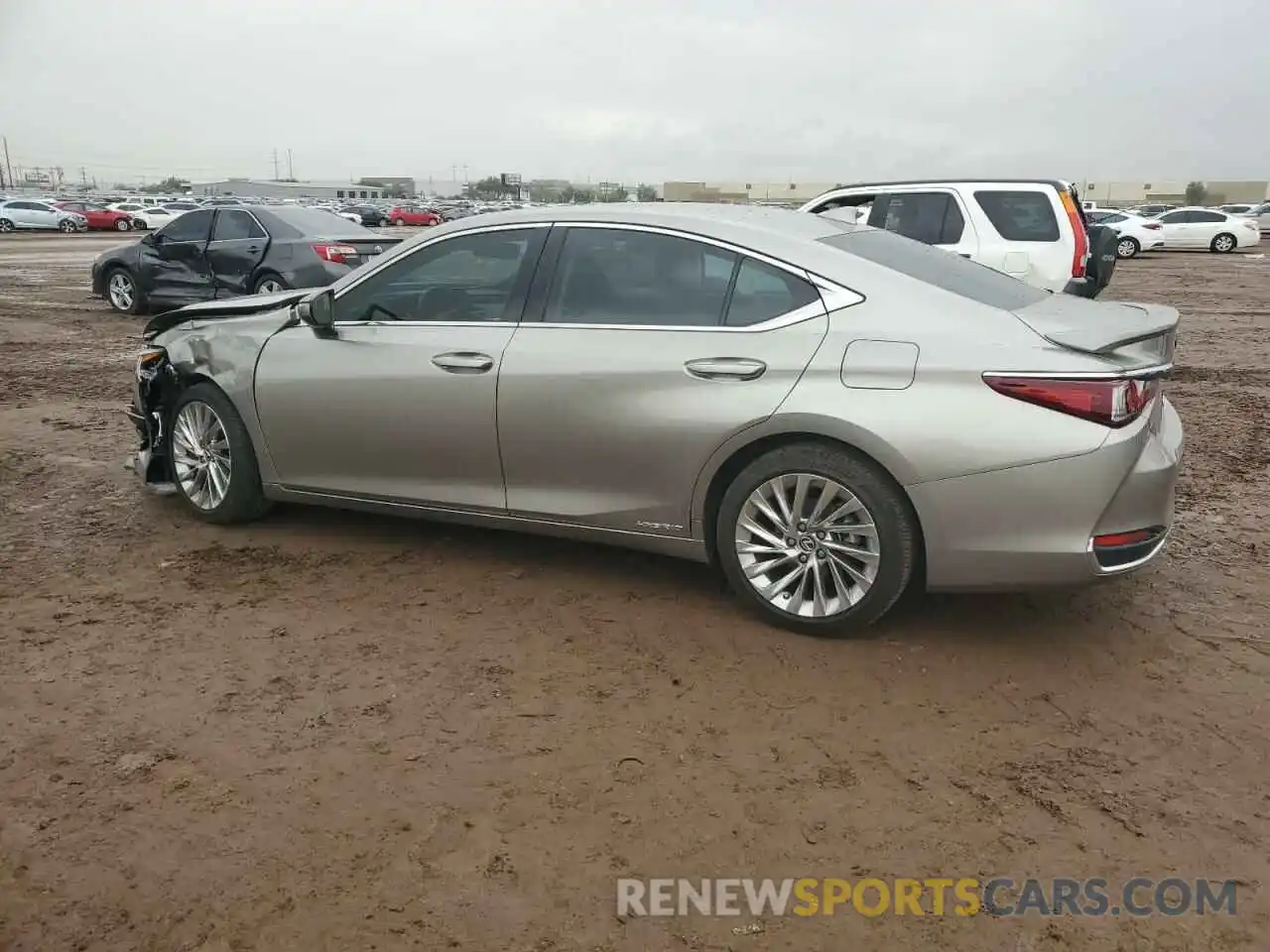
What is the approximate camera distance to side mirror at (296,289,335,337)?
4918 millimetres

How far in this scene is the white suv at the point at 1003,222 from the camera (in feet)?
33.7

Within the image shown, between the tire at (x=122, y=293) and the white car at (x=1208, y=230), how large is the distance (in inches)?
1199

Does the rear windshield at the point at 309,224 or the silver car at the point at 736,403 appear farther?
the rear windshield at the point at 309,224

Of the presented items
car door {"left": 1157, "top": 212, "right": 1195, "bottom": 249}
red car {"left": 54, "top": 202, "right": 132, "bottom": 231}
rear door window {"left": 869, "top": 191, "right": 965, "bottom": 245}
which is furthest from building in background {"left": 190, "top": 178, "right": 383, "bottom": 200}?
rear door window {"left": 869, "top": 191, "right": 965, "bottom": 245}

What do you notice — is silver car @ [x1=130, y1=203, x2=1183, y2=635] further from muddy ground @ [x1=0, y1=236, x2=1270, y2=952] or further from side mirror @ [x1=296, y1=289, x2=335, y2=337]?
muddy ground @ [x1=0, y1=236, x2=1270, y2=952]

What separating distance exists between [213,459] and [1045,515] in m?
3.97

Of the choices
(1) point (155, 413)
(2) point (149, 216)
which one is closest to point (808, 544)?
(1) point (155, 413)

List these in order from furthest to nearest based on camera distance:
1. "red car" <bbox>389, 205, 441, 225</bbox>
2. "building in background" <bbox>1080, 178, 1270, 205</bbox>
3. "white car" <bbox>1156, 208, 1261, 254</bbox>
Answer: "building in background" <bbox>1080, 178, 1270, 205</bbox>, "red car" <bbox>389, 205, 441, 225</bbox>, "white car" <bbox>1156, 208, 1261, 254</bbox>

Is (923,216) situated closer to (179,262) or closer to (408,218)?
(179,262)

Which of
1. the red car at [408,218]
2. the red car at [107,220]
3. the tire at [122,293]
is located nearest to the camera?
the tire at [122,293]

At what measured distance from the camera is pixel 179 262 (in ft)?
45.7

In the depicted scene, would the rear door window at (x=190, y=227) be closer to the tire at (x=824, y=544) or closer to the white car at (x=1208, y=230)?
the tire at (x=824, y=544)

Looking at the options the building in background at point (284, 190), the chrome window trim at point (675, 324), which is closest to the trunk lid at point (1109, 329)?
the chrome window trim at point (675, 324)

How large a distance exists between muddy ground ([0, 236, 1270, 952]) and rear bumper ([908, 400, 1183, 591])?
1.28 feet
